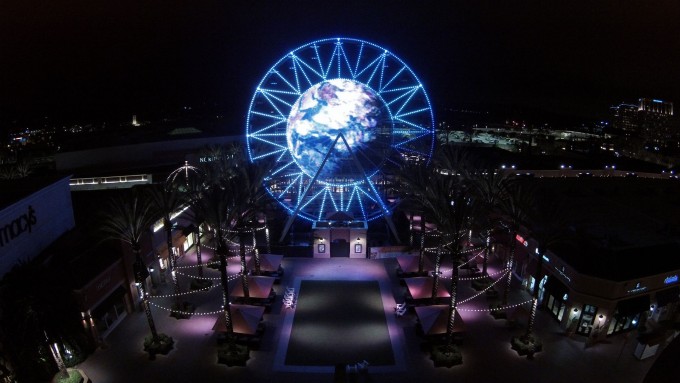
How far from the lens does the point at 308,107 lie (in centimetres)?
3156

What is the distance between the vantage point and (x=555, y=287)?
24000 mm

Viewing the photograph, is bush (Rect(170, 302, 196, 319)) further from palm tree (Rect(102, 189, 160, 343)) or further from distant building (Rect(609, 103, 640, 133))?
distant building (Rect(609, 103, 640, 133))

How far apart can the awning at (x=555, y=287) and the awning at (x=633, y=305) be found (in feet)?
8.31

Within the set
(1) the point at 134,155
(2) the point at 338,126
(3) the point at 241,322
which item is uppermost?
(2) the point at 338,126

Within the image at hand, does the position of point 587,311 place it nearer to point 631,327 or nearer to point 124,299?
point 631,327

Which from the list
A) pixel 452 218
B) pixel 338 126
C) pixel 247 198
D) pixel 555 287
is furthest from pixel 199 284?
pixel 555 287

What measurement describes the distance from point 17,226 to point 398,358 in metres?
19.9

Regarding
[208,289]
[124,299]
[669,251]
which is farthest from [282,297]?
[669,251]

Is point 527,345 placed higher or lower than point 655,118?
lower

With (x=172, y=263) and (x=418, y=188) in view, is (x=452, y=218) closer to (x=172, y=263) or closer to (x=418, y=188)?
(x=418, y=188)

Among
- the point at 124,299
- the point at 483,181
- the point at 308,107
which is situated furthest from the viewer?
the point at 308,107

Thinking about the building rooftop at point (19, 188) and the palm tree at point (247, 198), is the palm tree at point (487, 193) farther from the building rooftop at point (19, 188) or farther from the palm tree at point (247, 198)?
the building rooftop at point (19, 188)

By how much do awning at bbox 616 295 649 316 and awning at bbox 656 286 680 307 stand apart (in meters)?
1.08

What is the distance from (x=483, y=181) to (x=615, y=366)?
13.2 metres
